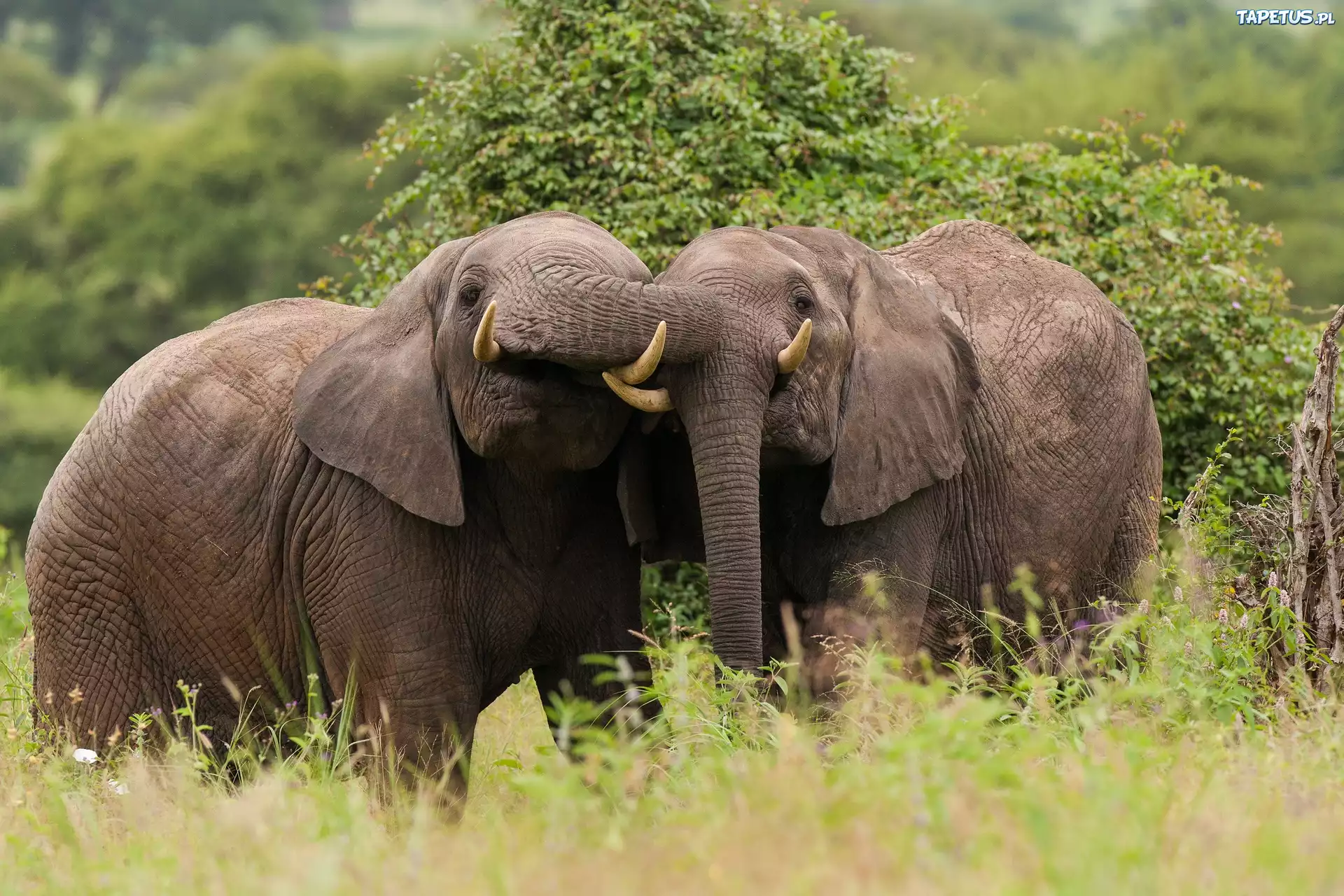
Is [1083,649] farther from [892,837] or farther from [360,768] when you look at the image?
[892,837]

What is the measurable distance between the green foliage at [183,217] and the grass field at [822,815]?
26.7 meters

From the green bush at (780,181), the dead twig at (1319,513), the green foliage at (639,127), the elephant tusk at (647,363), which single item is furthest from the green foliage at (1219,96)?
the elephant tusk at (647,363)

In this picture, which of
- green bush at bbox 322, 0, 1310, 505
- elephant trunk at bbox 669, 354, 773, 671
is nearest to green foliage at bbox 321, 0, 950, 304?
green bush at bbox 322, 0, 1310, 505

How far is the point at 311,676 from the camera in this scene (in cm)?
607

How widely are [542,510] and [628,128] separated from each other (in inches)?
158

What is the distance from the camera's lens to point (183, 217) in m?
36.3

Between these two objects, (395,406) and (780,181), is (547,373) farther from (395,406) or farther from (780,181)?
(780,181)

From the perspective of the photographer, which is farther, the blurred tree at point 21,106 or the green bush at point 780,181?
the blurred tree at point 21,106

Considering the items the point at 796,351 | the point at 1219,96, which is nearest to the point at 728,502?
the point at 796,351

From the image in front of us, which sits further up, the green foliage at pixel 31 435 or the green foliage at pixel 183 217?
the green foliage at pixel 183 217

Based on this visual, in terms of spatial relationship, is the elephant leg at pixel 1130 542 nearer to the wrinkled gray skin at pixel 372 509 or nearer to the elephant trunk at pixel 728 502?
the wrinkled gray skin at pixel 372 509

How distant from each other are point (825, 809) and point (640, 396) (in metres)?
2.10

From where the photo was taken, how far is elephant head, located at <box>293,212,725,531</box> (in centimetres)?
555

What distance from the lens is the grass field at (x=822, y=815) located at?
3.54 meters
